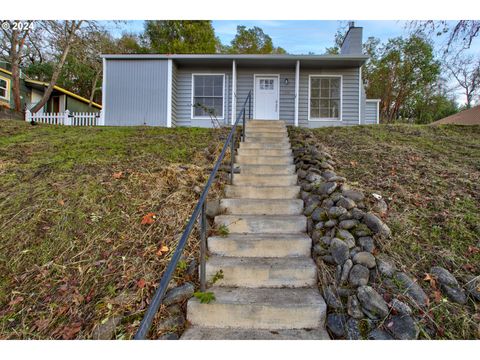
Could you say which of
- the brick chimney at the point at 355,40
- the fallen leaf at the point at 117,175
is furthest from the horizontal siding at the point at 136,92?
the brick chimney at the point at 355,40

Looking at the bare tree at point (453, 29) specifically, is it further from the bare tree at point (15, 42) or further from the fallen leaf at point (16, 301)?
the bare tree at point (15, 42)

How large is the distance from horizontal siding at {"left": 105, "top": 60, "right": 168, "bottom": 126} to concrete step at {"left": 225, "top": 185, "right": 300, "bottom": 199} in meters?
6.15

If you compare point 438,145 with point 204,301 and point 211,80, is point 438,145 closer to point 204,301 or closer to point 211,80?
point 204,301

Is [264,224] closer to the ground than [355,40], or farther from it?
closer to the ground

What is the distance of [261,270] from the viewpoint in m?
2.41

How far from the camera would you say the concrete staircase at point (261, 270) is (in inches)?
81.4

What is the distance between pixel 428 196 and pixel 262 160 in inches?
89.7

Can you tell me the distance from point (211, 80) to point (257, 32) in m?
15.0

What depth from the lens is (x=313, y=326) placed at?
2.07 m

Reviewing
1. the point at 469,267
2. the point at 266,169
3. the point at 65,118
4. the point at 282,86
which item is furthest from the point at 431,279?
the point at 65,118

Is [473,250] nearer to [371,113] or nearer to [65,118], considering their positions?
[65,118]

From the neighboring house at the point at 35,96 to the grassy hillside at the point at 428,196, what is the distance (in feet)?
54.3
